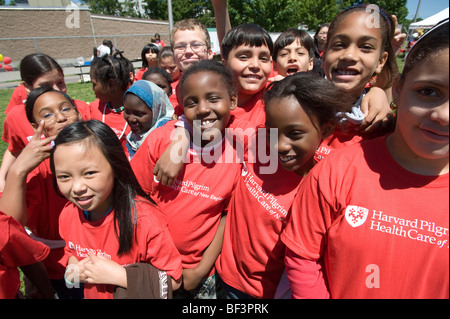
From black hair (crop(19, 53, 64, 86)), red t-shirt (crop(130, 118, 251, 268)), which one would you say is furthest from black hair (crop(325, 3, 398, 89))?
black hair (crop(19, 53, 64, 86))

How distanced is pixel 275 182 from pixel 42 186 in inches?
64.4

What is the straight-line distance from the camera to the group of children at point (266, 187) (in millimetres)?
946

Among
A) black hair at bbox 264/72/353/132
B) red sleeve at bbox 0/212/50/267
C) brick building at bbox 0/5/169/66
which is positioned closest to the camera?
black hair at bbox 264/72/353/132

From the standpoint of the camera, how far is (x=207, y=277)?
178 cm

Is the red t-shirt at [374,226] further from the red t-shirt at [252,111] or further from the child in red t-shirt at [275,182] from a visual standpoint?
the red t-shirt at [252,111]

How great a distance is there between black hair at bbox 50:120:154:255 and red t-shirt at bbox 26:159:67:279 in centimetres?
56

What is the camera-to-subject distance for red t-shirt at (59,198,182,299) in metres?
1.45

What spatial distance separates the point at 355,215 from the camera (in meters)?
1.03

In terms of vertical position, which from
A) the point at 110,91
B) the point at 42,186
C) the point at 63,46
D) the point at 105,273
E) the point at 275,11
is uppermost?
the point at 275,11

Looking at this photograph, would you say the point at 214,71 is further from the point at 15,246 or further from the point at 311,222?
the point at 15,246

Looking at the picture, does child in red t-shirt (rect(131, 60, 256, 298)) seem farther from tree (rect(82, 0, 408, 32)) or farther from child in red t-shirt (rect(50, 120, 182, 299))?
tree (rect(82, 0, 408, 32))

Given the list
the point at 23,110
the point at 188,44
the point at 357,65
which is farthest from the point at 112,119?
the point at 357,65

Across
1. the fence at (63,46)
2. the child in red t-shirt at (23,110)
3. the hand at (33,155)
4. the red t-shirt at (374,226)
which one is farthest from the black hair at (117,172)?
the fence at (63,46)

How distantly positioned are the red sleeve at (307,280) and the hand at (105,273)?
84 cm
